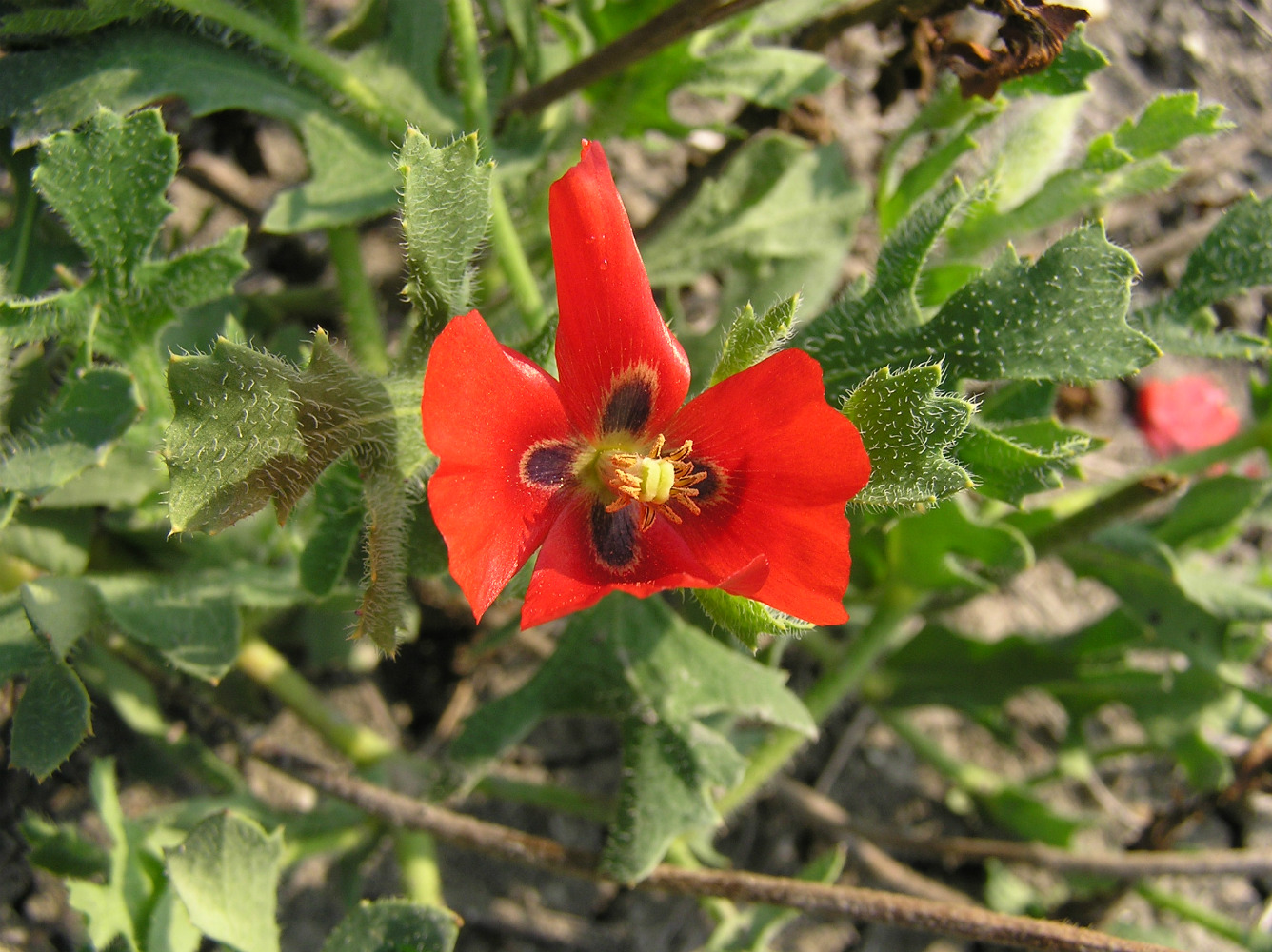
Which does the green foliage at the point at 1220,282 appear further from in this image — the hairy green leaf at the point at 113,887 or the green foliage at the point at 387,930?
the hairy green leaf at the point at 113,887

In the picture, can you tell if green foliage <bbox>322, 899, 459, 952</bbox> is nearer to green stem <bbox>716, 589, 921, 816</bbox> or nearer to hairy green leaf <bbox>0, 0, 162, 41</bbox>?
green stem <bbox>716, 589, 921, 816</bbox>

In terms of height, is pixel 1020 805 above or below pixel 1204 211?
below

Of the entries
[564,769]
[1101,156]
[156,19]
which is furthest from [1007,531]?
[156,19]

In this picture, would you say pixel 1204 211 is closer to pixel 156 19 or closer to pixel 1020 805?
pixel 1020 805

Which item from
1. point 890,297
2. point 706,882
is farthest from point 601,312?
point 706,882

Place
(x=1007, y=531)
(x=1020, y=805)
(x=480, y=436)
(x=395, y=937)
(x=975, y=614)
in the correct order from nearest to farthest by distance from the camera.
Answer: (x=480, y=436) < (x=395, y=937) < (x=1007, y=531) < (x=1020, y=805) < (x=975, y=614)

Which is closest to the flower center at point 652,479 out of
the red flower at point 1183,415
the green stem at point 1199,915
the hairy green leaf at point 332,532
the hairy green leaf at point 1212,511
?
the hairy green leaf at point 332,532

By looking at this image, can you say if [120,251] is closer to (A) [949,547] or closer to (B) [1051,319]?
(B) [1051,319]
